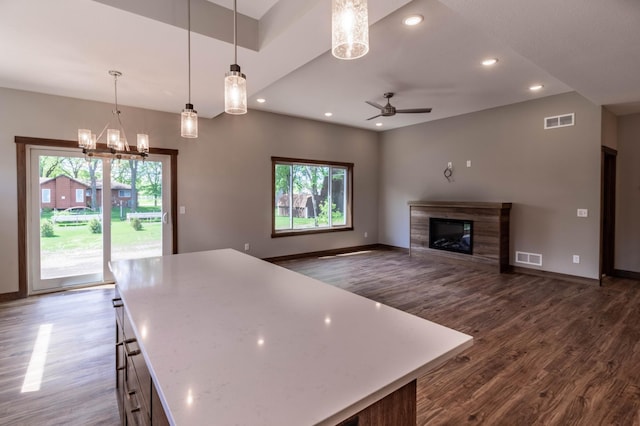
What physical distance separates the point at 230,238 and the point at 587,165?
5835 millimetres

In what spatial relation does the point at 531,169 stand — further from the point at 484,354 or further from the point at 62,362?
the point at 62,362

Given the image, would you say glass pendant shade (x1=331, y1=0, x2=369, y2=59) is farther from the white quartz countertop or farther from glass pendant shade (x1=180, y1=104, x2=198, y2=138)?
glass pendant shade (x1=180, y1=104, x2=198, y2=138)

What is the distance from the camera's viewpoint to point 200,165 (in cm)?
541

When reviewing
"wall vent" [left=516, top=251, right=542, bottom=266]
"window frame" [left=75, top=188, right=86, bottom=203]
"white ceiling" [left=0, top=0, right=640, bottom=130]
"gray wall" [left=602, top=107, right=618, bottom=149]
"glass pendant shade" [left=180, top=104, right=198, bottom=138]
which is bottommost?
"wall vent" [left=516, top=251, right=542, bottom=266]

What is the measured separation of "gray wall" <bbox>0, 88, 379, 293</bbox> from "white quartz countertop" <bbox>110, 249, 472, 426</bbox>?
386 centimetres

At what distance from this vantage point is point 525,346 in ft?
9.37

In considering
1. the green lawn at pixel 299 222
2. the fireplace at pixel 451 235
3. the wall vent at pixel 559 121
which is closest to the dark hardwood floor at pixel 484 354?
the fireplace at pixel 451 235

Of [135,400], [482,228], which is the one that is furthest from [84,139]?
[482,228]

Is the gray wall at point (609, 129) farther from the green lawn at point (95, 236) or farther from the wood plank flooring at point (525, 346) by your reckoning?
the green lawn at point (95, 236)

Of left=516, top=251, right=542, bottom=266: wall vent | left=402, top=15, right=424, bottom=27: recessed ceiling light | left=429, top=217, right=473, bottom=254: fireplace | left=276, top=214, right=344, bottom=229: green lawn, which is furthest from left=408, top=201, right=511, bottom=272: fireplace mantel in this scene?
left=402, top=15, right=424, bottom=27: recessed ceiling light

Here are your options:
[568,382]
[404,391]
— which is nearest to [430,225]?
[568,382]

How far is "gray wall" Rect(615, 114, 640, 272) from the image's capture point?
16.8ft

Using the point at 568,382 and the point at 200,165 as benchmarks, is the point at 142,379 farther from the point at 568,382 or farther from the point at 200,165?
the point at 200,165

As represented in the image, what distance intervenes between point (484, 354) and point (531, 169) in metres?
3.93
